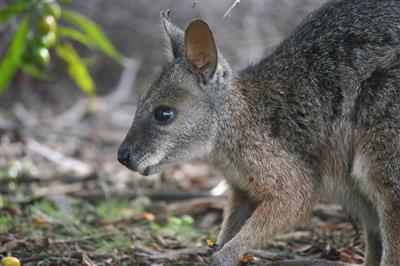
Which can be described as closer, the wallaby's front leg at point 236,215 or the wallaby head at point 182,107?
the wallaby head at point 182,107

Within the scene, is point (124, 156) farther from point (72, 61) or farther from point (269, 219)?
point (72, 61)

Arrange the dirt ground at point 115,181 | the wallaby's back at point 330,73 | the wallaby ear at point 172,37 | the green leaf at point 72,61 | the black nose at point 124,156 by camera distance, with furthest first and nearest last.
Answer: the green leaf at point 72,61 < the dirt ground at point 115,181 < the wallaby ear at point 172,37 < the black nose at point 124,156 < the wallaby's back at point 330,73

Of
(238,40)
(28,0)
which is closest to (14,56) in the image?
(28,0)

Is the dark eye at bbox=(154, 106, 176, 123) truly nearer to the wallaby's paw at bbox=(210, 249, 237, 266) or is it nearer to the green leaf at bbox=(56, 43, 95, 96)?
the wallaby's paw at bbox=(210, 249, 237, 266)

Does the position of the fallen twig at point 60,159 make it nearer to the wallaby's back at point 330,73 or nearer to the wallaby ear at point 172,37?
the wallaby ear at point 172,37

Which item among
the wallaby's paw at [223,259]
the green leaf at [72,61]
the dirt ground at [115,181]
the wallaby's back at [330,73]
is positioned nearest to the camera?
the wallaby's paw at [223,259]

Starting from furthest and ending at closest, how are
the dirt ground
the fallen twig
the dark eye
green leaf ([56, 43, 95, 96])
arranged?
the fallen twig → green leaf ([56, 43, 95, 96]) → the dirt ground → the dark eye

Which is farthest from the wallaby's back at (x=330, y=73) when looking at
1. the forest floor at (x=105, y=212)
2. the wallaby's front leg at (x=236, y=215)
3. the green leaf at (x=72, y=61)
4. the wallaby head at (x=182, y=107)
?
the green leaf at (x=72, y=61)

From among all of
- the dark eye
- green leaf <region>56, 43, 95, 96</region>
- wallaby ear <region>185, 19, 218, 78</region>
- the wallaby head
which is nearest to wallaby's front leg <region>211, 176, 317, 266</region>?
the wallaby head

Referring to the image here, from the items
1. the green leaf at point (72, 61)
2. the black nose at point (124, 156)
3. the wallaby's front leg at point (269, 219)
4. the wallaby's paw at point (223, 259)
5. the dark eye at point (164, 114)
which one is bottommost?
the wallaby's paw at point (223, 259)

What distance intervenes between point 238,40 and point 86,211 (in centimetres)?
559

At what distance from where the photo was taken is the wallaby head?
14.7 ft

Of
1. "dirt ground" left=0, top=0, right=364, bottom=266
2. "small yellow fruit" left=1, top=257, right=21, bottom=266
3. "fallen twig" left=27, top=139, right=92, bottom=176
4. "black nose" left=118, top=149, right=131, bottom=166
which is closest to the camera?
"small yellow fruit" left=1, top=257, right=21, bottom=266

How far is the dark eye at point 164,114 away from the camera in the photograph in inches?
179
